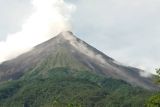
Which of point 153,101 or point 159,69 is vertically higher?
point 159,69

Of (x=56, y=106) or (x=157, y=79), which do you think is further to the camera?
(x=56, y=106)

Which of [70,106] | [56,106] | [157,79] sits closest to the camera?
[157,79]

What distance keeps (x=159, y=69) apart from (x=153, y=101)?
431 cm

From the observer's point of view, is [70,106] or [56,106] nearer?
[70,106]

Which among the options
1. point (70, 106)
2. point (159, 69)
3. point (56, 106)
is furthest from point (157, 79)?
point (56, 106)

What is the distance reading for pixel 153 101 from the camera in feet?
198

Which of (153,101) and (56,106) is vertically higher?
(56,106)

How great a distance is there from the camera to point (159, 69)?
6069 centimetres

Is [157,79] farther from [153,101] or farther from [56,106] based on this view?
[56,106]

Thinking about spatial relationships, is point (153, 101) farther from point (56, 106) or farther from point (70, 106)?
point (56, 106)

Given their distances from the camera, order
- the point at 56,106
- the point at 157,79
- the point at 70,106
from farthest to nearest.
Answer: the point at 56,106
the point at 70,106
the point at 157,79

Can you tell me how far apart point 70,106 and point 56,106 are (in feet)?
154

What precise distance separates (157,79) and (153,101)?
10.1 ft

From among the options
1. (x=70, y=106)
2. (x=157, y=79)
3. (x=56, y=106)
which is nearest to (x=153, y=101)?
(x=157, y=79)
